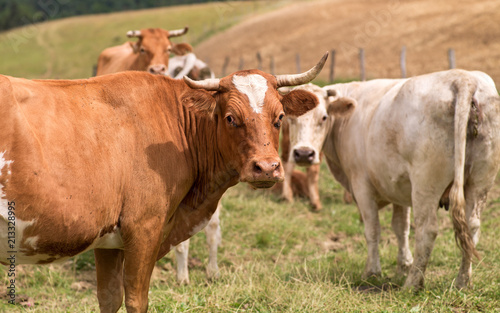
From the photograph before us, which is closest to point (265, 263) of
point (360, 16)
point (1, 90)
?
point (1, 90)

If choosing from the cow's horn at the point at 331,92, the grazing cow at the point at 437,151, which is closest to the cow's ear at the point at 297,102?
the grazing cow at the point at 437,151

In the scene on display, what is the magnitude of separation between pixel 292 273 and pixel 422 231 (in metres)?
1.54

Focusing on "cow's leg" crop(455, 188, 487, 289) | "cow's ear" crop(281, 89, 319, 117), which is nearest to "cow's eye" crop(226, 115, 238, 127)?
"cow's ear" crop(281, 89, 319, 117)

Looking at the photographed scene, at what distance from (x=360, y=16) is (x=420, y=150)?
39348mm

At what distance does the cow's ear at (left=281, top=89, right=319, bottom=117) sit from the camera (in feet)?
14.8

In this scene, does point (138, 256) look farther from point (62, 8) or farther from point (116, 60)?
point (62, 8)

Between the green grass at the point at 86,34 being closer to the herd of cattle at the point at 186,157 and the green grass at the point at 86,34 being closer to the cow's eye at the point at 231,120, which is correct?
the herd of cattle at the point at 186,157

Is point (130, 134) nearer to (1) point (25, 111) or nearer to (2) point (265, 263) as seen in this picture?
(1) point (25, 111)

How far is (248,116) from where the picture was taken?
3.93 m

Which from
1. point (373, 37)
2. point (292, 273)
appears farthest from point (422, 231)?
point (373, 37)

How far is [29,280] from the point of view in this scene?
600 centimetres

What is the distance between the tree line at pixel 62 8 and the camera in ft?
197

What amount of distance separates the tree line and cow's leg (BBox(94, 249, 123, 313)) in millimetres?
55142

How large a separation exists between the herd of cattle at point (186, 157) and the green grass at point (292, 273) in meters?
0.33
